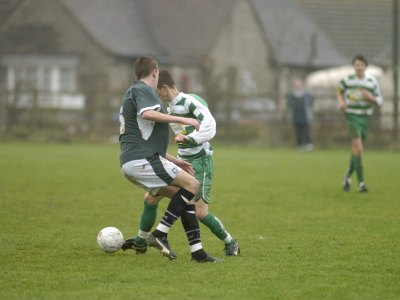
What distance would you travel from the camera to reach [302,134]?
29.1m

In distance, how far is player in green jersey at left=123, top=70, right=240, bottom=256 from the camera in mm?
8477

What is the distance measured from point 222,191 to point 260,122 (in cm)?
1567

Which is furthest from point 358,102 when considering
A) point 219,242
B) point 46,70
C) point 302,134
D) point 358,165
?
point 46,70

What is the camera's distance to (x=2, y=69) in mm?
44562

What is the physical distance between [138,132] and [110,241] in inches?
43.6

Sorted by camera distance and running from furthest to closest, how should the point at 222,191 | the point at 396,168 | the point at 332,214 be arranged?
the point at 396,168, the point at 222,191, the point at 332,214

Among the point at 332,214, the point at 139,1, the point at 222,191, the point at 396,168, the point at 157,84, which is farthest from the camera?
the point at 139,1

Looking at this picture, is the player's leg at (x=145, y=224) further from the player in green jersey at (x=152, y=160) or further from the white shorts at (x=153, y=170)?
the white shorts at (x=153, y=170)

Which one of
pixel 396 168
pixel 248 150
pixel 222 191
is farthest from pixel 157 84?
pixel 248 150

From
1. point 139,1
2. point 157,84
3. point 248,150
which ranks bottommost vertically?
point 248,150

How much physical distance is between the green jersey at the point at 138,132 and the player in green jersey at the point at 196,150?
21cm

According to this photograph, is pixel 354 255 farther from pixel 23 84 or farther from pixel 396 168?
pixel 23 84

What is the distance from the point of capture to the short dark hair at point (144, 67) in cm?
830

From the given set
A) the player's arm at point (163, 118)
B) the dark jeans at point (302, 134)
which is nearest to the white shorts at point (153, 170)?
the player's arm at point (163, 118)
